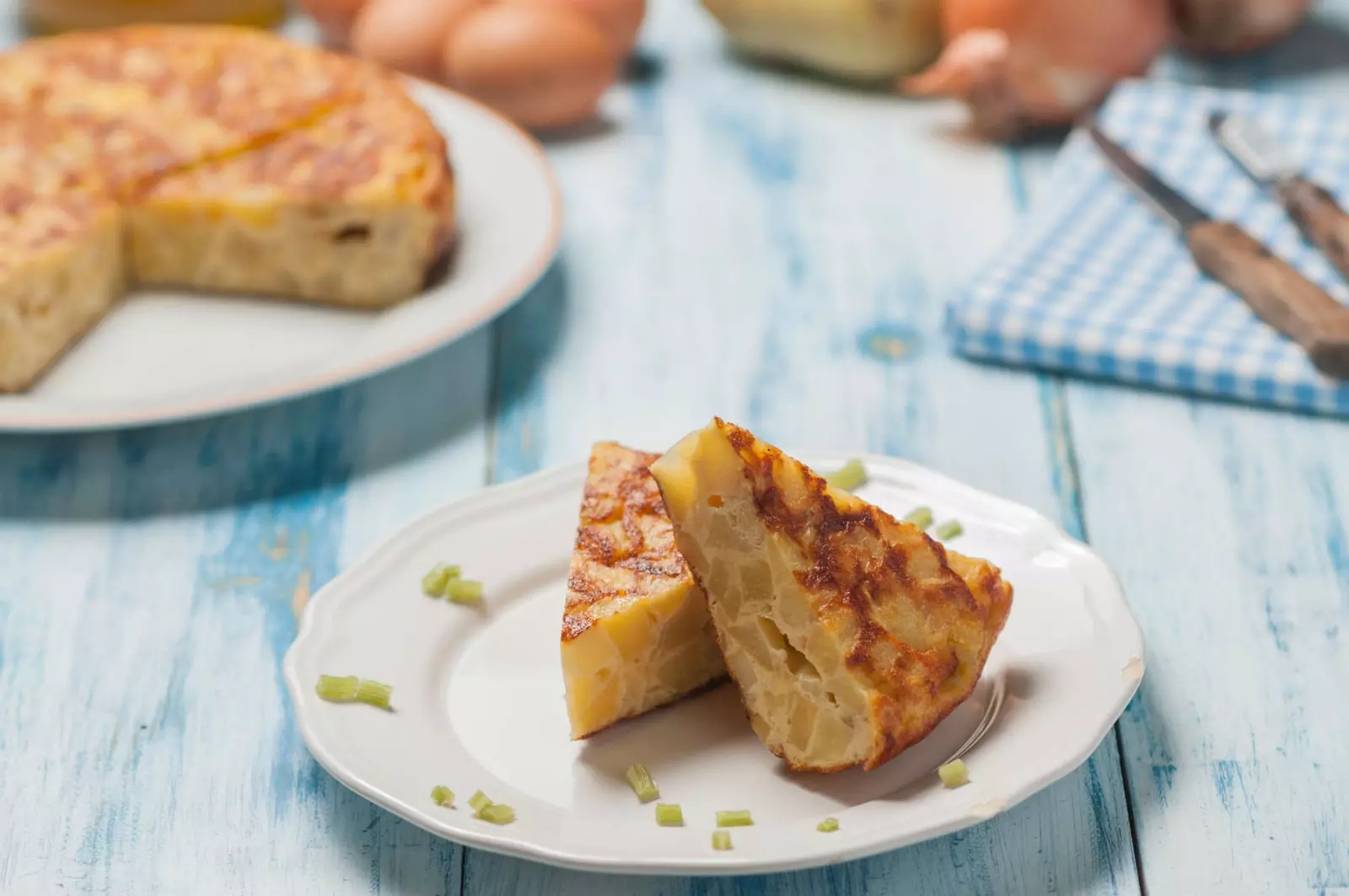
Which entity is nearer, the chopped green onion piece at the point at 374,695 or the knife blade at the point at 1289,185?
the chopped green onion piece at the point at 374,695

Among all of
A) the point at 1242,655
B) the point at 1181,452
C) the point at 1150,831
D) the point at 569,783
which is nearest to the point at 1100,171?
the point at 1181,452

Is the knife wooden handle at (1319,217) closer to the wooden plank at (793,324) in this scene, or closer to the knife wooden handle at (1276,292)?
the knife wooden handle at (1276,292)

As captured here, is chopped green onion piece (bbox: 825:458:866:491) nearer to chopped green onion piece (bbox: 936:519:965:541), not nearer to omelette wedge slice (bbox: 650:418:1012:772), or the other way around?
chopped green onion piece (bbox: 936:519:965:541)

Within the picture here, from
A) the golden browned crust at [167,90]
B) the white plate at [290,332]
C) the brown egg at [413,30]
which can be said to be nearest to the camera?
the white plate at [290,332]

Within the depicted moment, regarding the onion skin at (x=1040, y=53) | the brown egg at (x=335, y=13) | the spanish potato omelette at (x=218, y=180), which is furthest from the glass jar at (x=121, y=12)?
the onion skin at (x=1040, y=53)

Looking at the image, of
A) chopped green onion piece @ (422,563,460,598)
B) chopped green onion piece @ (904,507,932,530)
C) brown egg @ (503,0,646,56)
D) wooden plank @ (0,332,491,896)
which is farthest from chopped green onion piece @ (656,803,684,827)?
brown egg @ (503,0,646,56)

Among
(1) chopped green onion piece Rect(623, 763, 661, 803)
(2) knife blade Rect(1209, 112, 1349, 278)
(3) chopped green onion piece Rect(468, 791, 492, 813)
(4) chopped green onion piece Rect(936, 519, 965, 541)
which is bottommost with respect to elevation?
(2) knife blade Rect(1209, 112, 1349, 278)
